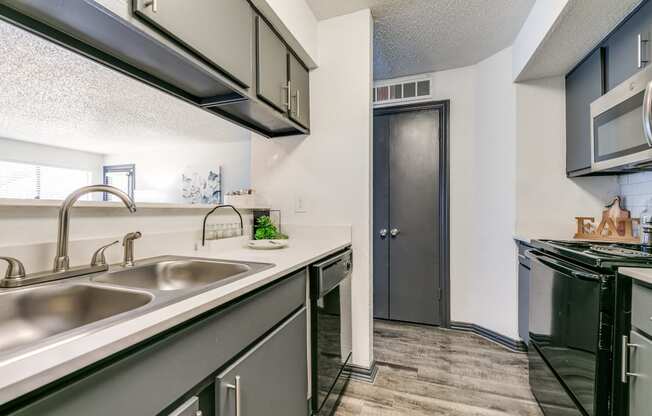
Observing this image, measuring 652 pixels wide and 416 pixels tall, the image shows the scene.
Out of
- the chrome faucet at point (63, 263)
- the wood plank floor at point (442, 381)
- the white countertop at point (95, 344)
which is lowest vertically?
the wood plank floor at point (442, 381)

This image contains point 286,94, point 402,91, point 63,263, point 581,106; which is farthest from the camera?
point 402,91

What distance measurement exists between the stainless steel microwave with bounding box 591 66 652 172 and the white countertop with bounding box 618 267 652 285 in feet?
1.75

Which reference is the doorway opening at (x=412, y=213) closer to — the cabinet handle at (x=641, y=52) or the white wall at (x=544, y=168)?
the white wall at (x=544, y=168)

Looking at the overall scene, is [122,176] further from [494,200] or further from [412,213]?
[494,200]

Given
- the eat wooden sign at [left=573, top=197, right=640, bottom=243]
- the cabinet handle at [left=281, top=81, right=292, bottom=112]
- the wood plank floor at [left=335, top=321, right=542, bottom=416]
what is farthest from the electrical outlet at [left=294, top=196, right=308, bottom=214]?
the eat wooden sign at [left=573, top=197, right=640, bottom=243]

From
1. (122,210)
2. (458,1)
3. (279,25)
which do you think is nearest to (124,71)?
(122,210)

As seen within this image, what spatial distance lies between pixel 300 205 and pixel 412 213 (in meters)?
1.25

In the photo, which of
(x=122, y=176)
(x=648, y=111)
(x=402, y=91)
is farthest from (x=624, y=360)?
(x=122, y=176)

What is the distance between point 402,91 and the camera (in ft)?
9.41

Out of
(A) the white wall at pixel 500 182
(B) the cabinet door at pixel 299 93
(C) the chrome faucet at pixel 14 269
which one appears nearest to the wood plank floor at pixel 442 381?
(A) the white wall at pixel 500 182

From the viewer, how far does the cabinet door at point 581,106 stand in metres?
1.78

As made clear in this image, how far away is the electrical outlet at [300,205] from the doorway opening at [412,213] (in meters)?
1.08

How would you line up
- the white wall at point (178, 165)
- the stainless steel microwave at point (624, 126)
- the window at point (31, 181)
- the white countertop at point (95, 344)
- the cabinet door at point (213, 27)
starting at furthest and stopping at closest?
the white wall at point (178, 165) → the window at point (31, 181) → the stainless steel microwave at point (624, 126) → the cabinet door at point (213, 27) → the white countertop at point (95, 344)

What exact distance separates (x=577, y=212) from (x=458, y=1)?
1706 mm
